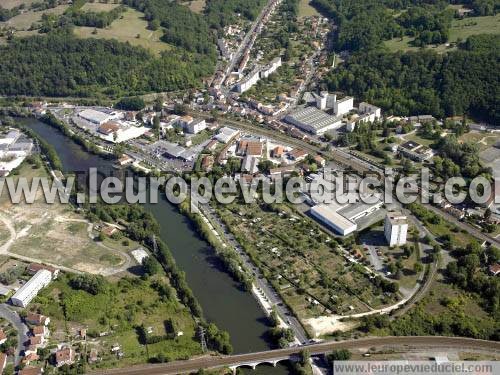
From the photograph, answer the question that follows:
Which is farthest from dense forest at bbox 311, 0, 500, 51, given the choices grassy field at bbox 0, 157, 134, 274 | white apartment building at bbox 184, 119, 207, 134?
grassy field at bbox 0, 157, 134, 274

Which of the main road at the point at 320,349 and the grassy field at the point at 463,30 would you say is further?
the grassy field at the point at 463,30

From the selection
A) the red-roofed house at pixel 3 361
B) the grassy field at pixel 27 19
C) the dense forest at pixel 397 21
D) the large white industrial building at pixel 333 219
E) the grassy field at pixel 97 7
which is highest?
the dense forest at pixel 397 21

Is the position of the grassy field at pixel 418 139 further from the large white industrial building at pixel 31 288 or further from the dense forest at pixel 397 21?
the large white industrial building at pixel 31 288

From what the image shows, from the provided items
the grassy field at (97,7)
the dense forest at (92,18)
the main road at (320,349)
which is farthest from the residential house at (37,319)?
the grassy field at (97,7)

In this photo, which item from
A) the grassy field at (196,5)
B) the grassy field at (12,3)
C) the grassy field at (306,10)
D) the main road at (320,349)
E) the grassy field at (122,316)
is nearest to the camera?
the main road at (320,349)

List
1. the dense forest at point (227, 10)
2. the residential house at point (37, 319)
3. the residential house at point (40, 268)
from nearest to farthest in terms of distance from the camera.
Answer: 1. the residential house at point (37, 319)
2. the residential house at point (40, 268)
3. the dense forest at point (227, 10)

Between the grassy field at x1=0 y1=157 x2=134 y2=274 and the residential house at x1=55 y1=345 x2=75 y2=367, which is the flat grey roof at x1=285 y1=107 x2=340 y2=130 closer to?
the grassy field at x1=0 y1=157 x2=134 y2=274

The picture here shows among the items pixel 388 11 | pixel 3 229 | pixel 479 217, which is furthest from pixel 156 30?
pixel 479 217
